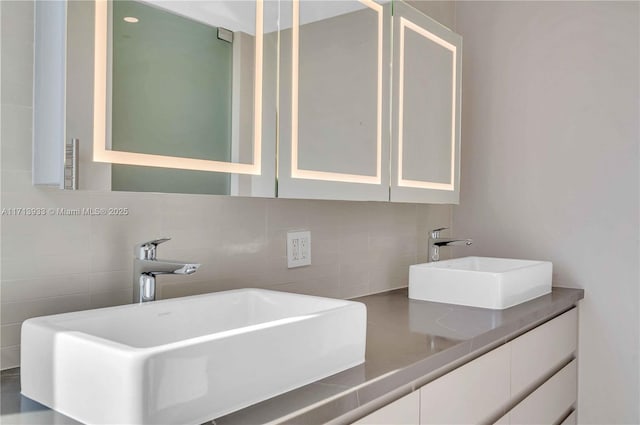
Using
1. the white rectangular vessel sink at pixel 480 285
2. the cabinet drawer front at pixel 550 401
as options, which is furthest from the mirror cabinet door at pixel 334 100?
the cabinet drawer front at pixel 550 401

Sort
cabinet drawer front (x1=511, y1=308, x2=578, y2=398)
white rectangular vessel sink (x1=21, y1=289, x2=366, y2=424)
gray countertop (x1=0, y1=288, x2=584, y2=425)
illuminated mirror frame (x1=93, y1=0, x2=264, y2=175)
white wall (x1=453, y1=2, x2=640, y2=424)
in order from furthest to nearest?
white wall (x1=453, y1=2, x2=640, y2=424) → cabinet drawer front (x1=511, y1=308, x2=578, y2=398) → illuminated mirror frame (x1=93, y1=0, x2=264, y2=175) → gray countertop (x1=0, y1=288, x2=584, y2=425) → white rectangular vessel sink (x1=21, y1=289, x2=366, y2=424)

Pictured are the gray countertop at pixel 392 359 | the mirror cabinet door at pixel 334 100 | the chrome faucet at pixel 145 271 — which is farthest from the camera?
the mirror cabinet door at pixel 334 100

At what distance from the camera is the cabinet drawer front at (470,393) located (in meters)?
1.16

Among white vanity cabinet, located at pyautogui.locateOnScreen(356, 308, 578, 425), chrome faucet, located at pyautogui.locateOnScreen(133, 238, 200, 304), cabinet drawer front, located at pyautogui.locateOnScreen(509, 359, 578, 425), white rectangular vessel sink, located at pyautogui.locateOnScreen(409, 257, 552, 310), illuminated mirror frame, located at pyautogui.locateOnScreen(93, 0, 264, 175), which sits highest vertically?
illuminated mirror frame, located at pyautogui.locateOnScreen(93, 0, 264, 175)

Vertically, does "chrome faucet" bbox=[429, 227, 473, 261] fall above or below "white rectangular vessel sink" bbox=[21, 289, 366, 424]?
above

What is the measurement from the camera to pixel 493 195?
2.35 m

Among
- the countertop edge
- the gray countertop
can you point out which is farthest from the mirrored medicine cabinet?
the countertop edge

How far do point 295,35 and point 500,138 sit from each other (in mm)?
1338

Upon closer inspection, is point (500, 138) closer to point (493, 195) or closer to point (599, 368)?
point (493, 195)

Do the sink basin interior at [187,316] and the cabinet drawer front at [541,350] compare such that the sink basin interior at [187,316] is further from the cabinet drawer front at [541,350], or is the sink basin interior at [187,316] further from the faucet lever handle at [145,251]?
the cabinet drawer front at [541,350]

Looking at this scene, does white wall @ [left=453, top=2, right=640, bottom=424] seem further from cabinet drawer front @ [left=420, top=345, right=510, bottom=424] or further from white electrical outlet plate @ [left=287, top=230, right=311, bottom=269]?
white electrical outlet plate @ [left=287, top=230, right=311, bottom=269]

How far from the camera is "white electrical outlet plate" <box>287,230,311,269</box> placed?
1.60 meters

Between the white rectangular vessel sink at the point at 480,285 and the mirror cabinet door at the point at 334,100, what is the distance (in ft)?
1.21

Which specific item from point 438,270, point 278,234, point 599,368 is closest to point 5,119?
point 278,234
